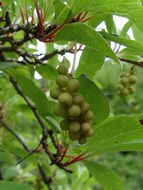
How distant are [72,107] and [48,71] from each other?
0.47 meters

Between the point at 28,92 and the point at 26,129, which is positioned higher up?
A: the point at 28,92

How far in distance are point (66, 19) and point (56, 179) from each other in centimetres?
147

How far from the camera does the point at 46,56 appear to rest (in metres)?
1.25

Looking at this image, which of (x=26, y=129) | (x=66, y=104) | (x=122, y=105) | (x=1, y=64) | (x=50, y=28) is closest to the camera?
(x=66, y=104)

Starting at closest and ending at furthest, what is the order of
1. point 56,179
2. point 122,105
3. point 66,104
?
point 66,104
point 56,179
point 122,105

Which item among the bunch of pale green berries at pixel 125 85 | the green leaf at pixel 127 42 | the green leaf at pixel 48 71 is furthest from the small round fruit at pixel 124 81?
the green leaf at pixel 127 42

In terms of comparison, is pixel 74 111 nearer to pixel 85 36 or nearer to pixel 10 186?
pixel 85 36

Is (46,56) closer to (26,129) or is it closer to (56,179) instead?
(56,179)

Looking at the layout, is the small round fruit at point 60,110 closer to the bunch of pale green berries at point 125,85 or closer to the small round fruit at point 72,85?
the small round fruit at point 72,85

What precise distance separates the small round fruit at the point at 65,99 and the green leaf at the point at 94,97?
4.5 inches

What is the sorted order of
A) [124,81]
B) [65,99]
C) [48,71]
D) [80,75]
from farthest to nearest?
[124,81]
[48,71]
[80,75]
[65,99]

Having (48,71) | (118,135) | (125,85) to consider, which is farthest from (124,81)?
(118,135)

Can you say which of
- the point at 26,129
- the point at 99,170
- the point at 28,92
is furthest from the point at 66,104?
the point at 26,129

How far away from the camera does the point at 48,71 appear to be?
115cm
